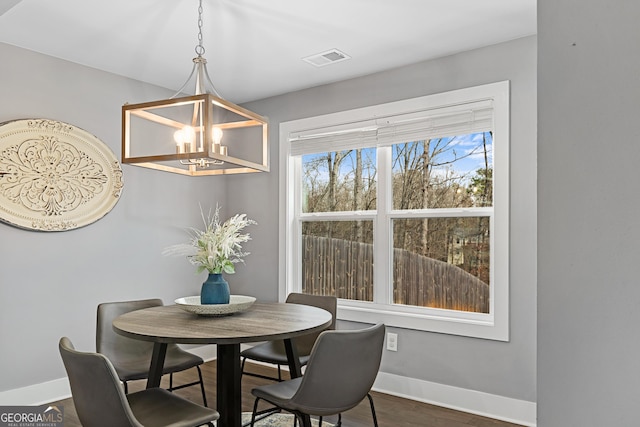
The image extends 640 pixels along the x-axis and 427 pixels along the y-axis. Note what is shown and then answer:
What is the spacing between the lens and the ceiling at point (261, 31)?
101 inches

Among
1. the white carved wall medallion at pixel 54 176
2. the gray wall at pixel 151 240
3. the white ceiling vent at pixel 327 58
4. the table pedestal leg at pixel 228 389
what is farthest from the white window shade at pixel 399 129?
the table pedestal leg at pixel 228 389

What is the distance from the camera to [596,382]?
58 cm

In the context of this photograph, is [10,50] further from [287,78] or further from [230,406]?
[230,406]

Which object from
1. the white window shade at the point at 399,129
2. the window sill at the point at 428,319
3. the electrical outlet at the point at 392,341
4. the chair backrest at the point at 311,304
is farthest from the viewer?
the electrical outlet at the point at 392,341

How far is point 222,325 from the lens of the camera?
7.22 feet

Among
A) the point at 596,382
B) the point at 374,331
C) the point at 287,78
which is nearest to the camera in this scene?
the point at 596,382

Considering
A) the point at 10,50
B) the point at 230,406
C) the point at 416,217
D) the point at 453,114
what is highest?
the point at 10,50

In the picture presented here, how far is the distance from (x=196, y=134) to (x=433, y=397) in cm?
242

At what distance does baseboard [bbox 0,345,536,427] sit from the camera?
2.92 metres

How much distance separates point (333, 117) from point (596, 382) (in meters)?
3.40

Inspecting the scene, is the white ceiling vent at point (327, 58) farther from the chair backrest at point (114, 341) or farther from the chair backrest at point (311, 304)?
the chair backrest at point (114, 341)

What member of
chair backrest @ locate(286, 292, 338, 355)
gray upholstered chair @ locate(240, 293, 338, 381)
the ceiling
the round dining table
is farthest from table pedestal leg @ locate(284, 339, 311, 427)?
the ceiling

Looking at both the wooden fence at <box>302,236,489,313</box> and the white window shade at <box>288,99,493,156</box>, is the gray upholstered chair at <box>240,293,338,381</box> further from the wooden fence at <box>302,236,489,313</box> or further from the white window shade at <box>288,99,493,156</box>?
the white window shade at <box>288,99,493,156</box>

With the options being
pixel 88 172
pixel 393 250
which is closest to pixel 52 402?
pixel 88 172
